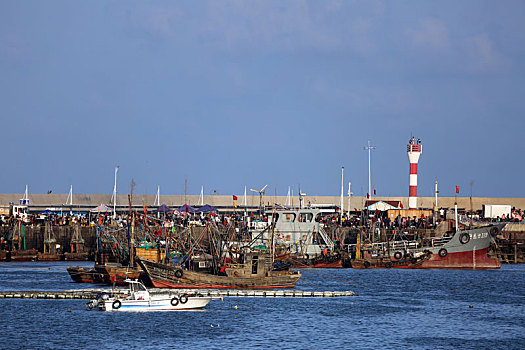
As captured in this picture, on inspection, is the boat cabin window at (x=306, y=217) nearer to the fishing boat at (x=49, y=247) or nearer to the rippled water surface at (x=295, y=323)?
the rippled water surface at (x=295, y=323)

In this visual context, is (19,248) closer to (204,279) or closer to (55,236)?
(55,236)

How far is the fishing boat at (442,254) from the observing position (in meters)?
94.4

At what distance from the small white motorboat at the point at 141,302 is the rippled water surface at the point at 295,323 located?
58 cm

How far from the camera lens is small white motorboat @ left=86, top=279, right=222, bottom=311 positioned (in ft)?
179

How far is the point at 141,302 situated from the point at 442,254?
51490 millimetres

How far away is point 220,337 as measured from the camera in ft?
157

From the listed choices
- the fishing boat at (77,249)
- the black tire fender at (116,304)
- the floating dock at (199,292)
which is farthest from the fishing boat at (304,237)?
the black tire fender at (116,304)

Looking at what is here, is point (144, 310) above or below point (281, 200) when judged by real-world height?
below

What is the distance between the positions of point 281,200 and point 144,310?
4703 inches

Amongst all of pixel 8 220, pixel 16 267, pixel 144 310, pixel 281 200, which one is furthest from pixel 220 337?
pixel 281 200

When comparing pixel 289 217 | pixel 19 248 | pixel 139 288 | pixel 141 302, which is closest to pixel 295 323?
pixel 141 302

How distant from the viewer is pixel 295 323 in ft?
175

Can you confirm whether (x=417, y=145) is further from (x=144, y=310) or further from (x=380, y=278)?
(x=144, y=310)

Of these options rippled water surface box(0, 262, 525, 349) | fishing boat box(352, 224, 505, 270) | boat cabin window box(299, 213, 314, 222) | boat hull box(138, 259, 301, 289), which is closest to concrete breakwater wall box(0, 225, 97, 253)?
boat cabin window box(299, 213, 314, 222)
